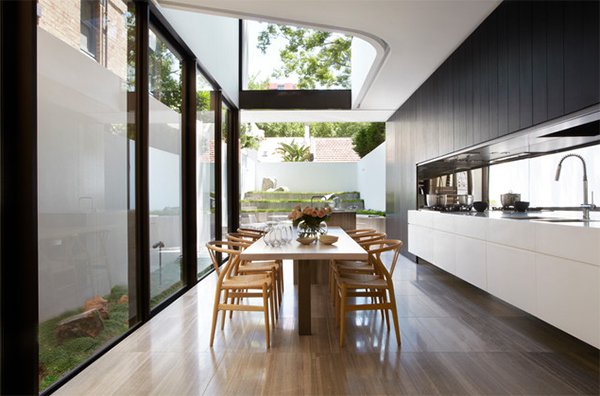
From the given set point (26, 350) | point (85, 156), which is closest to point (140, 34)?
point (85, 156)

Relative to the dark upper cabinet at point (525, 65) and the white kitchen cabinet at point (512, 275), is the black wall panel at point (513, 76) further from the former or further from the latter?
the white kitchen cabinet at point (512, 275)

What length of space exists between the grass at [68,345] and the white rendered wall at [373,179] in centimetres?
909

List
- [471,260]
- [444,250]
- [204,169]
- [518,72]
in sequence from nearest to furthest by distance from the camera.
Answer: [518,72] < [471,260] < [444,250] < [204,169]

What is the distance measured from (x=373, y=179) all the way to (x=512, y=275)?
9.62 m

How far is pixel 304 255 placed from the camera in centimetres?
284

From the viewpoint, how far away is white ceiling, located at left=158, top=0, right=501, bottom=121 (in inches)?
141

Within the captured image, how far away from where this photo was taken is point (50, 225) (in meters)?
2.25

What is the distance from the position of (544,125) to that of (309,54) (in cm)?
506

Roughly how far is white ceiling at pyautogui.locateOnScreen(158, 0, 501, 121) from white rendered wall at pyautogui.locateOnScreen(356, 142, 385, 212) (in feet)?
21.6

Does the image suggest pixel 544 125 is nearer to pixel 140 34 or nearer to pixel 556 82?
pixel 556 82

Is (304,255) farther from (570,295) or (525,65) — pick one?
(525,65)

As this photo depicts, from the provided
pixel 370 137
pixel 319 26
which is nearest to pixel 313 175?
pixel 370 137

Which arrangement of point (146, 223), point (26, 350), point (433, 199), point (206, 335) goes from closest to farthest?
point (26, 350) < point (206, 335) < point (146, 223) < point (433, 199)

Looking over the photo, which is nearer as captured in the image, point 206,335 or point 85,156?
point 85,156
